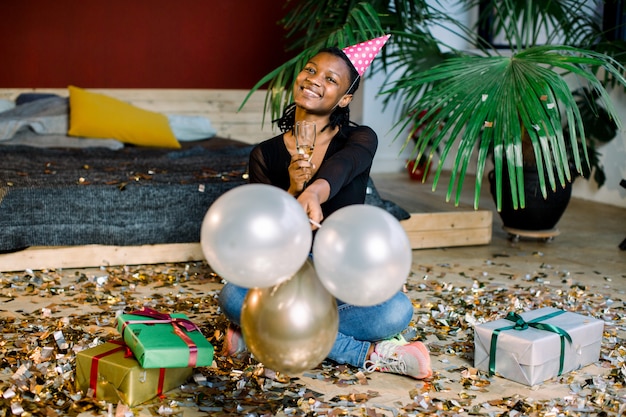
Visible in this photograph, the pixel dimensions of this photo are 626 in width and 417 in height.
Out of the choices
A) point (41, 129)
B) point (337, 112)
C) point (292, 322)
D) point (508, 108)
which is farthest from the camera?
point (41, 129)

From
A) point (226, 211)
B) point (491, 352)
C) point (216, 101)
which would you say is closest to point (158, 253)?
point (491, 352)

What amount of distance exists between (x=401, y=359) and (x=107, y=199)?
1654mm

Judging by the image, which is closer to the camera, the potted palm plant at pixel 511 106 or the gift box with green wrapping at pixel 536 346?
the gift box with green wrapping at pixel 536 346

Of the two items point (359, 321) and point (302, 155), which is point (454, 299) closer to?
point (359, 321)

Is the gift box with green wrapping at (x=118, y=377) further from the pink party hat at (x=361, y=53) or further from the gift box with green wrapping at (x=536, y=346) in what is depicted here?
A: the pink party hat at (x=361, y=53)

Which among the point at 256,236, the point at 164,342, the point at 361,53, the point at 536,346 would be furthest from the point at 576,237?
the point at 256,236

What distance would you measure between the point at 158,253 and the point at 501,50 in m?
3.53

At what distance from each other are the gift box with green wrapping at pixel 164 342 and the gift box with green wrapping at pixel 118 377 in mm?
34

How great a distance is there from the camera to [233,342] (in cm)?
221

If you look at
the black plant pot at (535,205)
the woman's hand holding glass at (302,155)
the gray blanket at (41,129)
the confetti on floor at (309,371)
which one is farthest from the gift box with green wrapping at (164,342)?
the gray blanket at (41,129)

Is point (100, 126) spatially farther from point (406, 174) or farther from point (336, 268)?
point (336, 268)

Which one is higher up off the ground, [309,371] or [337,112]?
[337,112]

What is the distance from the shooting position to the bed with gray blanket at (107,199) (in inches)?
125

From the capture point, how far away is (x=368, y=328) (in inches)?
85.3
